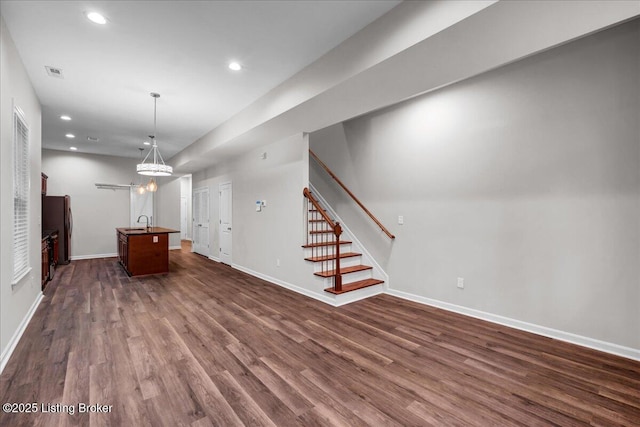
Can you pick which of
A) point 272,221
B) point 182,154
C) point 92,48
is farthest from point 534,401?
point 182,154

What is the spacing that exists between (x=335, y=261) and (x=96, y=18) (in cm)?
403

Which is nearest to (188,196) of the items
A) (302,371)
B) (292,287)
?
(292,287)

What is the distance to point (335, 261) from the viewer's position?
4.90m

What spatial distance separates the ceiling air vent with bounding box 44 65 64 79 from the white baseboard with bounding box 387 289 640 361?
17.9 ft

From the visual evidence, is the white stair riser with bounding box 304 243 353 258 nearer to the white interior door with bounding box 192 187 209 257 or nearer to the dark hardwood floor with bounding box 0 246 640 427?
the dark hardwood floor with bounding box 0 246 640 427

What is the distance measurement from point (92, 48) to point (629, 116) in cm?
518

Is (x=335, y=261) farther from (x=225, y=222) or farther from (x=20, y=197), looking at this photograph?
(x=20, y=197)

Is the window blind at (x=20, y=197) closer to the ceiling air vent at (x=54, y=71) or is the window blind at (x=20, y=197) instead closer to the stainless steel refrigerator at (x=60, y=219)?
the ceiling air vent at (x=54, y=71)

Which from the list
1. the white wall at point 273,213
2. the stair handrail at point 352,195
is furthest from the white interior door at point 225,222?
the stair handrail at point 352,195

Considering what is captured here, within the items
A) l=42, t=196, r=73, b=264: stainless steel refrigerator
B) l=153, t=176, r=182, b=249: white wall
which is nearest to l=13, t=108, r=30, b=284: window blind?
l=42, t=196, r=73, b=264: stainless steel refrigerator

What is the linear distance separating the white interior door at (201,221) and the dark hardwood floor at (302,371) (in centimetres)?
468

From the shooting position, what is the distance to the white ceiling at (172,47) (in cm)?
249

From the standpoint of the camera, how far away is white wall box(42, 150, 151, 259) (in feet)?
26.6

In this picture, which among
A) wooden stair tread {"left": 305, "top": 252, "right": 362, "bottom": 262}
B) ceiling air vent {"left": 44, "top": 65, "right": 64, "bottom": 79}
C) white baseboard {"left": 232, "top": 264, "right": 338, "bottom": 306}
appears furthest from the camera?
wooden stair tread {"left": 305, "top": 252, "right": 362, "bottom": 262}
